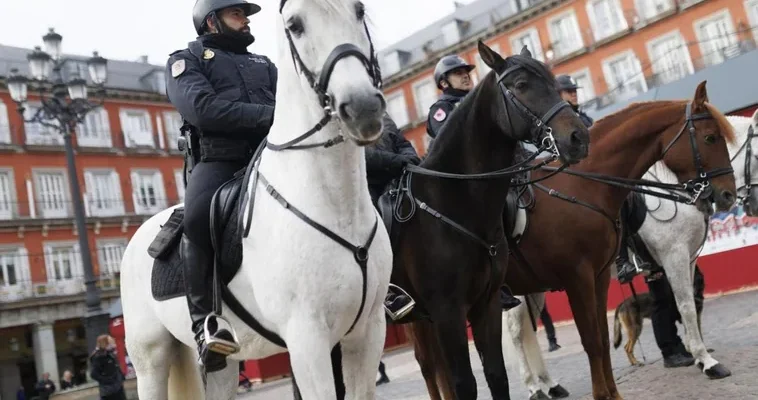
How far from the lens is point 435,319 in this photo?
13.8 ft

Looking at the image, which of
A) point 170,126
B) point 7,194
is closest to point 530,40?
point 170,126

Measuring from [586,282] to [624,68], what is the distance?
3608 cm

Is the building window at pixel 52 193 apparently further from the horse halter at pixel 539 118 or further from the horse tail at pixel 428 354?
the horse halter at pixel 539 118

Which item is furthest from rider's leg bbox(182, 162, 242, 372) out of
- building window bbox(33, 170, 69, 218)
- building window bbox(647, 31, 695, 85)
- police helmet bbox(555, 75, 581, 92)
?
building window bbox(33, 170, 69, 218)

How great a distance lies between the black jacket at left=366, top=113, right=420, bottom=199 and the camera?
4879mm

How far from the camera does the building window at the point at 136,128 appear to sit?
1593 inches

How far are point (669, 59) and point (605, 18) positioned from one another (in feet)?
16.2

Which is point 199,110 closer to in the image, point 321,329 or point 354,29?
point 354,29

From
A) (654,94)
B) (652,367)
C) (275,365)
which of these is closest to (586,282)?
(652,367)

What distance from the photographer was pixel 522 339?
7137 mm

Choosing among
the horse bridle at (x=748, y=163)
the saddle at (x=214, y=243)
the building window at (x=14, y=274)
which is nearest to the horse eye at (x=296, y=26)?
the saddle at (x=214, y=243)

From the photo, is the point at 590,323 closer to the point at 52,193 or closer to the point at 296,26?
the point at 296,26

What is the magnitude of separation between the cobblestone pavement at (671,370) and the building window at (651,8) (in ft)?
88.6

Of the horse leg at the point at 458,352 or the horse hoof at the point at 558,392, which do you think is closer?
the horse leg at the point at 458,352
